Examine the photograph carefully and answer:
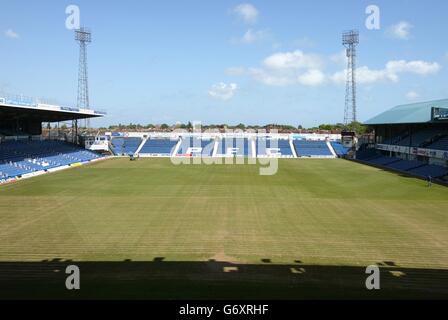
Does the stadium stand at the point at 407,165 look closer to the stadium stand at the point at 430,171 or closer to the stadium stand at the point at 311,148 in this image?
the stadium stand at the point at 430,171

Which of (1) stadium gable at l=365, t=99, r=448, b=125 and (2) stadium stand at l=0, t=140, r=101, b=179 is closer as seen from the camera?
(2) stadium stand at l=0, t=140, r=101, b=179

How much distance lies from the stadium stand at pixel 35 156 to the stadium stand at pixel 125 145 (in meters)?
9.33

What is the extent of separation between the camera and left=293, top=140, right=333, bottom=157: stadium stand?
7102 centimetres

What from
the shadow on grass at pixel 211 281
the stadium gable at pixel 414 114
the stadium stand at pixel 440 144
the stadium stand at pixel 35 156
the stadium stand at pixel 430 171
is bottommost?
the shadow on grass at pixel 211 281

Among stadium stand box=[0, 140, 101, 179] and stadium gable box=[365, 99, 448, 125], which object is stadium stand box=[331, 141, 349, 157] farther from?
stadium stand box=[0, 140, 101, 179]

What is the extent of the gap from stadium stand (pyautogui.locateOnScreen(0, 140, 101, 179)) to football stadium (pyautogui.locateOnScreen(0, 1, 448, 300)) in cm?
33

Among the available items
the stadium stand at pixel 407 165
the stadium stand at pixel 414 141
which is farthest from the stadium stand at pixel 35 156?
the stadium stand at pixel 407 165

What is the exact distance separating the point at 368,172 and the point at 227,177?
56.7 ft

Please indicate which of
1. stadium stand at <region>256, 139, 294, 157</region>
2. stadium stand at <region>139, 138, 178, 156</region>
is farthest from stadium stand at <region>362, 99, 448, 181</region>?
stadium stand at <region>139, 138, 178, 156</region>

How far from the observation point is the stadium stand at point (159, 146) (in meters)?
71.8

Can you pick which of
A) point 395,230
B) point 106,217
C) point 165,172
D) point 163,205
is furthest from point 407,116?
point 106,217

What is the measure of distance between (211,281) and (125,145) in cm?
6769

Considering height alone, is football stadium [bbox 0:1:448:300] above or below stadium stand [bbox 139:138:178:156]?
below

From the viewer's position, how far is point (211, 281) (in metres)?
12.2
